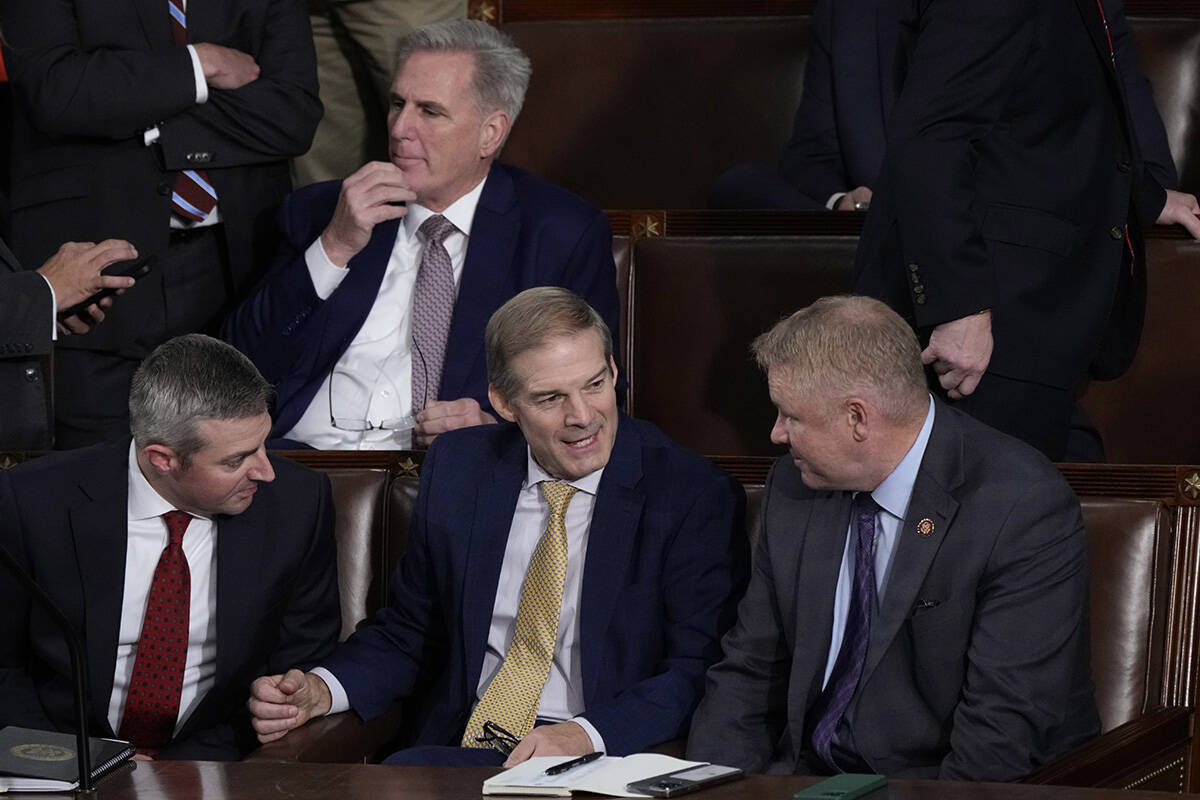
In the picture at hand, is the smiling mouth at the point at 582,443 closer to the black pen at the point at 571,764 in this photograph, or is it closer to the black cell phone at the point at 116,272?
the black pen at the point at 571,764

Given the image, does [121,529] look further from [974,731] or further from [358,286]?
[974,731]

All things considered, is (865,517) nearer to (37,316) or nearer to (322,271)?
(322,271)

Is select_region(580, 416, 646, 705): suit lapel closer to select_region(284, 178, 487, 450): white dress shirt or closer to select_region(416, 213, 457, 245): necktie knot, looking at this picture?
select_region(284, 178, 487, 450): white dress shirt

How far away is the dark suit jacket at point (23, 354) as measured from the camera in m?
3.02

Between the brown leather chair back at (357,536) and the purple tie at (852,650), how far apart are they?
83 centimetres

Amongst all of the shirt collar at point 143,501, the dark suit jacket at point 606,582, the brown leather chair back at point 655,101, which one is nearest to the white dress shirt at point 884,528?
the dark suit jacket at point 606,582

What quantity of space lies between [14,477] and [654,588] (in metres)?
1.00

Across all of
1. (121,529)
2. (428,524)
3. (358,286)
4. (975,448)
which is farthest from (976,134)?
(121,529)

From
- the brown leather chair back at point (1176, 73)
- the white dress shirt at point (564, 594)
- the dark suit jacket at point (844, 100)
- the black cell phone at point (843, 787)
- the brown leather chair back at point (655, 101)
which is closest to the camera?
the black cell phone at point (843, 787)

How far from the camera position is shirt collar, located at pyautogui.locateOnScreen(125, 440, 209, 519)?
8.75ft

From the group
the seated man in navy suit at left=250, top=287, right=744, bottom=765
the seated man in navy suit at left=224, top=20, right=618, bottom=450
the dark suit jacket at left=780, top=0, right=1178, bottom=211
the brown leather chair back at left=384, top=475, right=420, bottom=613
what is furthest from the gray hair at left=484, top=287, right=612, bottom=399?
the dark suit jacket at left=780, top=0, right=1178, bottom=211

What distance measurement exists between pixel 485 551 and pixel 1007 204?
3.23ft

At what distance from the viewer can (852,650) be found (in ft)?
7.87

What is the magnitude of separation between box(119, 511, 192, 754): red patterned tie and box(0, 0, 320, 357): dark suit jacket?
0.99 m
